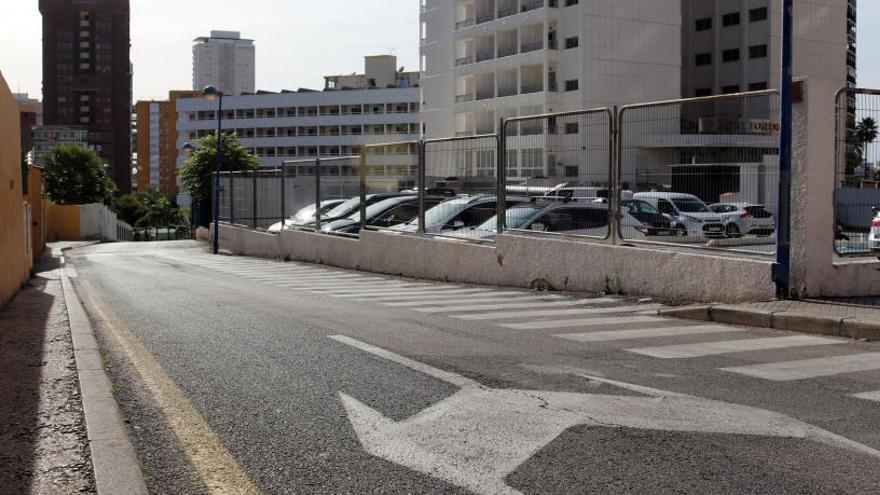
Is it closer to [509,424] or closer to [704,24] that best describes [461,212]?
[509,424]

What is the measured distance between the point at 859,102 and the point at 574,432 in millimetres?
7019

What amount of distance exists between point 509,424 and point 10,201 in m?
11.0

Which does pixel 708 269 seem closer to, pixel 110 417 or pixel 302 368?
pixel 302 368

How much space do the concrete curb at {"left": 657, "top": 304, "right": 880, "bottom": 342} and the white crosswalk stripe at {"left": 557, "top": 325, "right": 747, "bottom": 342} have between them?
0.75 feet

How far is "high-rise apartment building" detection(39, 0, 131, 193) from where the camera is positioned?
603 ft

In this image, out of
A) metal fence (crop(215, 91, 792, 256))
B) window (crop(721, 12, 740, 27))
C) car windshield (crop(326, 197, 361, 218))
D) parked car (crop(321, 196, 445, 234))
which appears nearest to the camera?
metal fence (crop(215, 91, 792, 256))

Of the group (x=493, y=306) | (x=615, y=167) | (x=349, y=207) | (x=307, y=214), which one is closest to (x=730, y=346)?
(x=493, y=306)

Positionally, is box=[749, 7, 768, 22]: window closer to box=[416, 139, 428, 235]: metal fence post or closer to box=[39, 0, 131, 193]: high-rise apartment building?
box=[416, 139, 428, 235]: metal fence post

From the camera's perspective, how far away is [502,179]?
15.0m

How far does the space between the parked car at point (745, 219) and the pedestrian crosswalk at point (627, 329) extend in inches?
51.5

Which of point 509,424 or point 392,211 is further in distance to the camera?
point 392,211

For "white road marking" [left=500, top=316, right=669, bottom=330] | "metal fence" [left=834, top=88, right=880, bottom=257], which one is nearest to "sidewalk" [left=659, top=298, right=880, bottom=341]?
"white road marking" [left=500, top=316, right=669, bottom=330]

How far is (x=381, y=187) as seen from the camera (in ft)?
65.1

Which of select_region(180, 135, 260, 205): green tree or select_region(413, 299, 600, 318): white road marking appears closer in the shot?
select_region(413, 299, 600, 318): white road marking
